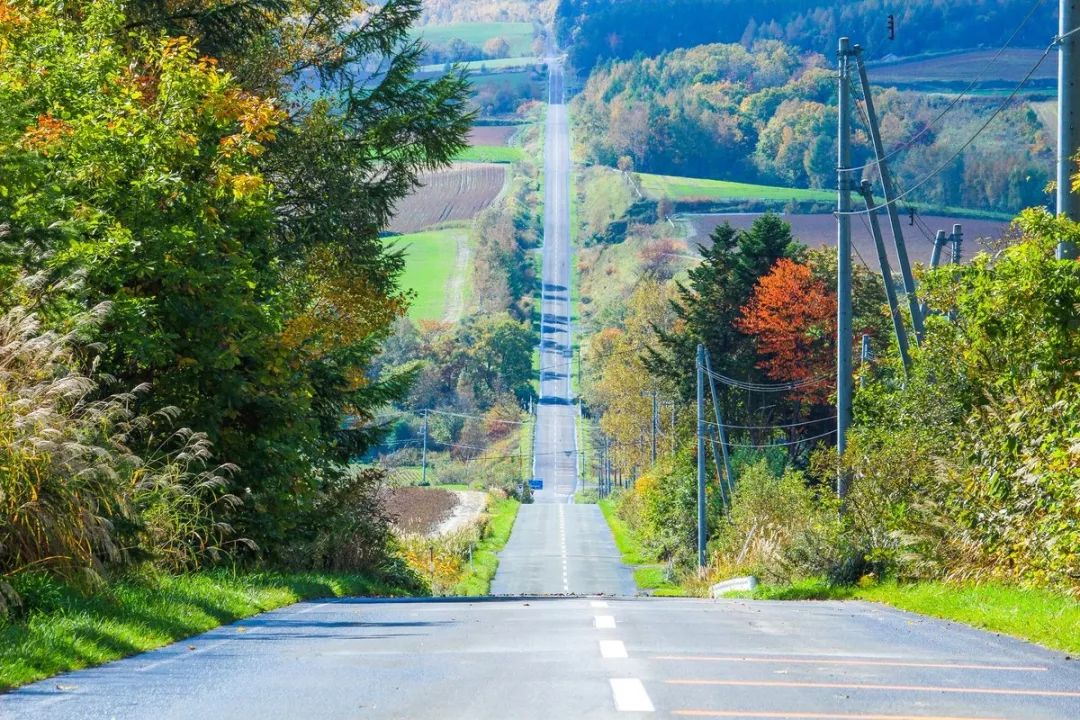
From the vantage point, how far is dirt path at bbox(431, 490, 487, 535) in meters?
83.1

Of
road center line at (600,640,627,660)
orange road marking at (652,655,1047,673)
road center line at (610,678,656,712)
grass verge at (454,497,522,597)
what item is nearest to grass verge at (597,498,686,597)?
grass verge at (454,497,522,597)

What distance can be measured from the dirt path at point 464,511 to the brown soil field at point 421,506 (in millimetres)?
359

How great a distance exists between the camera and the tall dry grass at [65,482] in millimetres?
13102

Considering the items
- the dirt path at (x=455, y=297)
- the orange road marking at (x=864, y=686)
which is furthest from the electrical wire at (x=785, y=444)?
the dirt path at (x=455, y=297)

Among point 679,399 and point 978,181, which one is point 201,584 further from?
point 978,181

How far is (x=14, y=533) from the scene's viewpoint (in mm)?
13250

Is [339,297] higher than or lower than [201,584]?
higher

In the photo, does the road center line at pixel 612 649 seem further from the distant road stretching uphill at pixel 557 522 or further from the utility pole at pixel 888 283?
the distant road stretching uphill at pixel 557 522

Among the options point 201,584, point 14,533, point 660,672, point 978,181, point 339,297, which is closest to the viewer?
point 660,672


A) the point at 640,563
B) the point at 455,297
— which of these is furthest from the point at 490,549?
the point at 455,297

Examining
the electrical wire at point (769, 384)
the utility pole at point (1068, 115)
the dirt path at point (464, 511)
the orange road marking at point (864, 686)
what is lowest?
the dirt path at point (464, 511)

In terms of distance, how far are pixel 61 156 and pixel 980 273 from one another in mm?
11145

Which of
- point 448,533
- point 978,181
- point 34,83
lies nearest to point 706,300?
point 448,533

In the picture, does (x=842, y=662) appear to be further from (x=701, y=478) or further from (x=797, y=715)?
(x=701, y=478)
